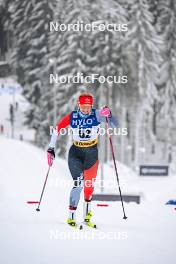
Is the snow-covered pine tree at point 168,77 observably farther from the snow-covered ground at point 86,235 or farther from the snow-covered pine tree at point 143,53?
the snow-covered ground at point 86,235

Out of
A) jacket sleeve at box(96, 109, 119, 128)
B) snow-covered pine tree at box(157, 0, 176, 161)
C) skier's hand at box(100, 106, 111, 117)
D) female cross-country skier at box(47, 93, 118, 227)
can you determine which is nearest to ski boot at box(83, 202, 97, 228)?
A: female cross-country skier at box(47, 93, 118, 227)

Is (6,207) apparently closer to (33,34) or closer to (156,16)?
(33,34)

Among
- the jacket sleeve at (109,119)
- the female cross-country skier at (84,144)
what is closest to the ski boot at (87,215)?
the female cross-country skier at (84,144)

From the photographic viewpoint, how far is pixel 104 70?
21094mm

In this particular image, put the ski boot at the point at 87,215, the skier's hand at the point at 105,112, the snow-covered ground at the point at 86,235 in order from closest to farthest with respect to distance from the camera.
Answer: the snow-covered ground at the point at 86,235, the skier's hand at the point at 105,112, the ski boot at the point at 87,215

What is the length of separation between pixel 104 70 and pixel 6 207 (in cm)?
1465

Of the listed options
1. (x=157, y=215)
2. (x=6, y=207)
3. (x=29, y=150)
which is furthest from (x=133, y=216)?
(x=29, y=150)

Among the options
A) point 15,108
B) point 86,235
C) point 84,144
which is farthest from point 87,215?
point 15,108

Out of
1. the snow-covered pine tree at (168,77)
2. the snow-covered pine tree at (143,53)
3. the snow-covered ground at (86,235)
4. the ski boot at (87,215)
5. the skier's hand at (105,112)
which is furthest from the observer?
the snow-covered pine tree at (168,77)

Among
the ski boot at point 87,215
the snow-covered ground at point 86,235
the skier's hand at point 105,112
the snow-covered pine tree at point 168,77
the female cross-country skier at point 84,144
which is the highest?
the snow-covered pine tree at point 168,77

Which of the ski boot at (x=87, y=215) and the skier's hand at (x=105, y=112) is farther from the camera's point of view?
the ski boot at (x=87, y=215)

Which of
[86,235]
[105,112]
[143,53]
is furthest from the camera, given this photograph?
[143,53]

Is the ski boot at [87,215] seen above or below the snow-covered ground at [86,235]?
above

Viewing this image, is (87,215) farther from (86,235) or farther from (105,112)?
(105,112)
